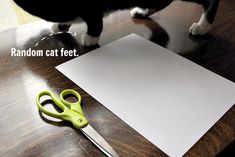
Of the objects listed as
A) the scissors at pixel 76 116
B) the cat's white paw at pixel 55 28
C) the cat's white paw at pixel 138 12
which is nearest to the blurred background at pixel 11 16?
the cat's white paw at pixel 55 28

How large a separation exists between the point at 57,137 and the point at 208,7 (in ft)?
1.76

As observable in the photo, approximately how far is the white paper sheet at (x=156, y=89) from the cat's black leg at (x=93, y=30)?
33mm

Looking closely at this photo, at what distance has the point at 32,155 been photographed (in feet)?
1.25

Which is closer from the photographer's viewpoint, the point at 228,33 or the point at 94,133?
the point at 94,133

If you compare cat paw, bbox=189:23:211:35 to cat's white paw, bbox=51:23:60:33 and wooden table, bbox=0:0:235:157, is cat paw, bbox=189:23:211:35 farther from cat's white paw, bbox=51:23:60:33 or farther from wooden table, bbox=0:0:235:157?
cat's white paw, bbox=51:23:60:33

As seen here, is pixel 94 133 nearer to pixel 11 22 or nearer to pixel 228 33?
pixel 228 33

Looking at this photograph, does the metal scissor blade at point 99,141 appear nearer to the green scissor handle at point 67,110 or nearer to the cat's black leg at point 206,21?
the green scissor handle at point 67,110

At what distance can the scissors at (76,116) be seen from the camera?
383 millimetres

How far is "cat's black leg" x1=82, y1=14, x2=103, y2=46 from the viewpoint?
24.5 inches

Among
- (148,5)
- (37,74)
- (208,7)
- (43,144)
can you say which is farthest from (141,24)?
(43,144)

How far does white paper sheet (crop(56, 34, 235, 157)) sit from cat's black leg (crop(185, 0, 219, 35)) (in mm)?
120

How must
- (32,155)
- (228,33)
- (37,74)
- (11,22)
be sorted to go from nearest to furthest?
(32,155)
(37,74)
(228,33)
(11,22)

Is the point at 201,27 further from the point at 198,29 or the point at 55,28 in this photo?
the point at 55,28

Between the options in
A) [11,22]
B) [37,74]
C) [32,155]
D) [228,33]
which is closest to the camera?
[32,155]
